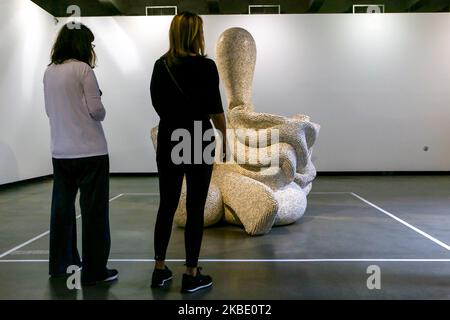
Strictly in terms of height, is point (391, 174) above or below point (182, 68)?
below

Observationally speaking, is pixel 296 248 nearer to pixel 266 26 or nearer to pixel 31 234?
pixel 31 234

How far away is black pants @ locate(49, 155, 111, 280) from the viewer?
2.06 metres

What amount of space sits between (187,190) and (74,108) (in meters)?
0.63

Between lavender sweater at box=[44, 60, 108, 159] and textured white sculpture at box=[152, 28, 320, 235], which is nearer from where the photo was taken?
lavender sweater at box=[44, 60, 108, 159]

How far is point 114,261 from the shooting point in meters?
→ 2.54

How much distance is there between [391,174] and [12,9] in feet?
19.6

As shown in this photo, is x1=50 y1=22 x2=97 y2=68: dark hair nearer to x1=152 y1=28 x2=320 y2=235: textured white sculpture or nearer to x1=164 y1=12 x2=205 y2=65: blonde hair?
x1=164 y1=12 x2=205 y2=65: blonde hair

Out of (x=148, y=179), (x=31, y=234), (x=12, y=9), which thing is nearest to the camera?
(x=31, y=234)

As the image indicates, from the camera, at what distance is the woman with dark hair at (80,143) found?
2020mm

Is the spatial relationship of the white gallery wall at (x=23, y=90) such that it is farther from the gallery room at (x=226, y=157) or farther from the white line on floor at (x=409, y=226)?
the white line on floor at (x=409, y=226)

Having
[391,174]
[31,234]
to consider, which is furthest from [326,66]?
[31,234]

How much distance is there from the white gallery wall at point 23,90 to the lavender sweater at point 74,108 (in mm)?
4085

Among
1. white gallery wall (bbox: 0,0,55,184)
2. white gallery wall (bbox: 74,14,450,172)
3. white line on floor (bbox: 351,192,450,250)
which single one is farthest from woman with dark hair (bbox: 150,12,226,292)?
white gallery wall (bbox: 74,14,450,172)
